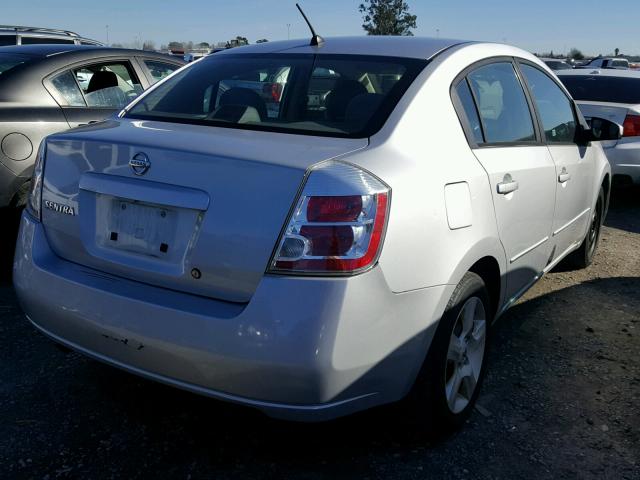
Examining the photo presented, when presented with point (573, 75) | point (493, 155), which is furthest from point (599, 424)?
point (573, 75)

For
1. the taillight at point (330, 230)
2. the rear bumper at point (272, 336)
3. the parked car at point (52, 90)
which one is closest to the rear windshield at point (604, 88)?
the parked car at point (52, 90)

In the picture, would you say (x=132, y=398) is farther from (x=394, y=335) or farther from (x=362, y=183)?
(x=362, y=183)

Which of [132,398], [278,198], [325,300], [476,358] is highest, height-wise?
[278,198]

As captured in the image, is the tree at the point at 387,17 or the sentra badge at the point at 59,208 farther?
the tree at the point at 387,17

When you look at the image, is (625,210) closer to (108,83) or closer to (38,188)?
(108,83)

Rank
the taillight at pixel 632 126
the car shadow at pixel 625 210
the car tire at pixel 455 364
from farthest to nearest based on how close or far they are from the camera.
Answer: the taillight at pixel 632 126 < the car shadow at pixel 625 210 < the car tire at pixel 455 364

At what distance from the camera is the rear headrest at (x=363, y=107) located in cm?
258

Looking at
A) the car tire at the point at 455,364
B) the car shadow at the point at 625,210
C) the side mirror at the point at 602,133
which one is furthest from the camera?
the car shadow at the point at 625,210

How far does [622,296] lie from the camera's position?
4.61 m

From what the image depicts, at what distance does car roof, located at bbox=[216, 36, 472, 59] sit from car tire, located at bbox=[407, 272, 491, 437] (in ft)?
3.54

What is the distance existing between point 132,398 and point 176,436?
0.40m

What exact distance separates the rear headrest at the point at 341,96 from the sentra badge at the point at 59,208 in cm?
109

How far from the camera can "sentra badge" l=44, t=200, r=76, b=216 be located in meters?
2.51

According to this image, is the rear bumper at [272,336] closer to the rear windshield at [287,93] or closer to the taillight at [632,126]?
the rear windshield at [287,93]
